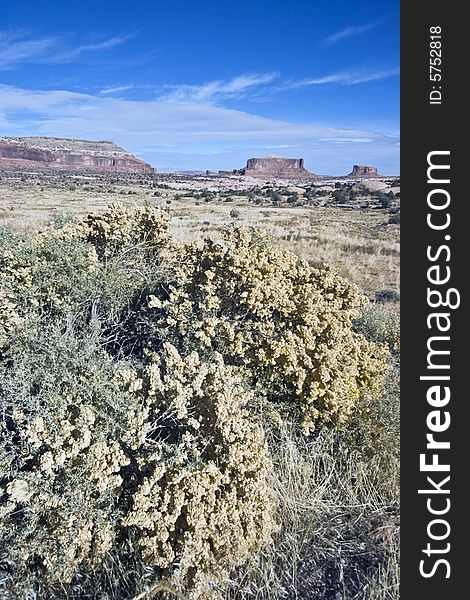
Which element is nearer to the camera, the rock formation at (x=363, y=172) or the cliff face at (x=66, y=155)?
the cliff face at (x=66, y=155)

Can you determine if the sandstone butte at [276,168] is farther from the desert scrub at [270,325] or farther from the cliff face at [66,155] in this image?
the desert scrub at [270,325]

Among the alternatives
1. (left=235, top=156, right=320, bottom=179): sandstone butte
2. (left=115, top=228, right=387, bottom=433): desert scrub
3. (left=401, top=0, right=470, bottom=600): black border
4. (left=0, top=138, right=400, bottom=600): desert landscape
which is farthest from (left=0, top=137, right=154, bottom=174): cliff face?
(left=401, top=0, right=470, bottom=600): black border

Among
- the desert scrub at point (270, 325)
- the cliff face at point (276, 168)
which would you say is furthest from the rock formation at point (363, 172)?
the desert scrub at point (270, 325)

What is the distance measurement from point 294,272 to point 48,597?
3.23 metres

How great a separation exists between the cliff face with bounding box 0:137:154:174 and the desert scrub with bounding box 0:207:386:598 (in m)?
126

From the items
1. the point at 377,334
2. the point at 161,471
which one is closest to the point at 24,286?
the point at 161,471

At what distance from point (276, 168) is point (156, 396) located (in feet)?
559

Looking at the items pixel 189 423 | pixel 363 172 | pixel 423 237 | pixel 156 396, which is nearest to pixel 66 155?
pixel 363 172

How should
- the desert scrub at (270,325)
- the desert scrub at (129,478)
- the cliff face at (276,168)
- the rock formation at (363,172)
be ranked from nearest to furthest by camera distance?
1. the desert scrub at (129,478)
2. the desert scrub at (270,325)
3. the rock formation at (363,172)
4. the cliff face at (276,168)

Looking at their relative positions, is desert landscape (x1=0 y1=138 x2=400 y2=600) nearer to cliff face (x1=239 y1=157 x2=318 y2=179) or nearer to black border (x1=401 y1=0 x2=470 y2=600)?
black border (x1=401 y1=0 x2=470 y2=600)

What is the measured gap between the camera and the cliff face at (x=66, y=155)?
12631 centimetres

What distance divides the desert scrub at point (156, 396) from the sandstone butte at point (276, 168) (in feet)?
536

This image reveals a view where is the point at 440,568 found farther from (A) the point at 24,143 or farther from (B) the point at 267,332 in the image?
(A) the point at 24,143

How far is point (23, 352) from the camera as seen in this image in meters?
3.59
